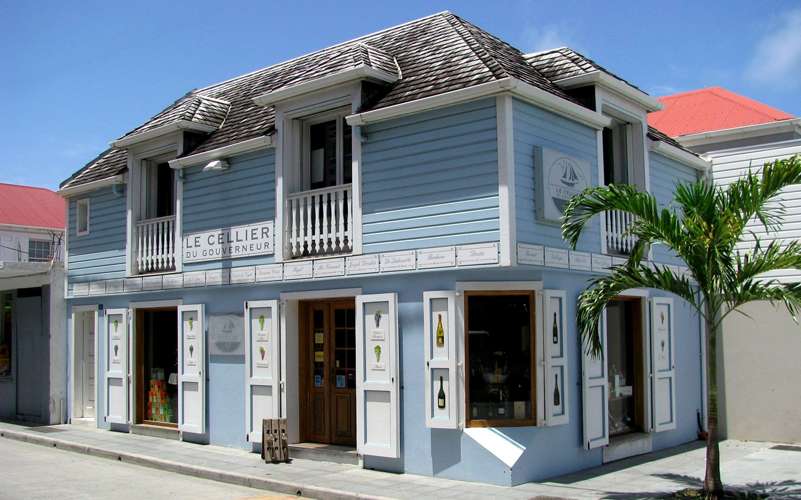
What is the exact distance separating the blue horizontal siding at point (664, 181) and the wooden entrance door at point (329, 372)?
5307mm

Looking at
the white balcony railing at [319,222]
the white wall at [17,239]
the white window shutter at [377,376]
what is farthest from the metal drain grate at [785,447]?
the white wall at [17,239]

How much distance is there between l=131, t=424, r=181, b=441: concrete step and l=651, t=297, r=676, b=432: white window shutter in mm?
8143

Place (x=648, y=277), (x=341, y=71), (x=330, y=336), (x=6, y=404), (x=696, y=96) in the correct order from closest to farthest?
(x=648, y=277)
(x=341, y=71)
(x=330, y=336)
(x=6, y=404)
(x=696, y=96)

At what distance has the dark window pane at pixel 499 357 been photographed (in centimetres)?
1050

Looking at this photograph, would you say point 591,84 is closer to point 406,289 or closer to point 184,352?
point 406,289

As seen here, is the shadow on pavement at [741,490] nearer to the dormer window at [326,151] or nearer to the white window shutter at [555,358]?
the white window shutter at [555,358]

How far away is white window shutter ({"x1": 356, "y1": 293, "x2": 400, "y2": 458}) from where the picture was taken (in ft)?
36.2

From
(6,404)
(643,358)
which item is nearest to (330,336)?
(643,358)

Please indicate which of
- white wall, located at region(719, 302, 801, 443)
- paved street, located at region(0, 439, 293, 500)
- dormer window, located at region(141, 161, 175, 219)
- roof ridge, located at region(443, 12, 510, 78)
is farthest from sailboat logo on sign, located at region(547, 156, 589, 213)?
dormer window, located at region(141, 161, 175, 219)

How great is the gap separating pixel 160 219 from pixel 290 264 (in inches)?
150

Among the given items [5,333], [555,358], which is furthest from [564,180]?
[5,333]

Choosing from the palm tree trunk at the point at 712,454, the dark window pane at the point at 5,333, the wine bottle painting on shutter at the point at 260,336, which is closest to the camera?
the palm tree trunk at the point at 712,454

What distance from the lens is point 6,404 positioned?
60.1ft

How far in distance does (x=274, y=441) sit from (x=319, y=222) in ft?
10.9
